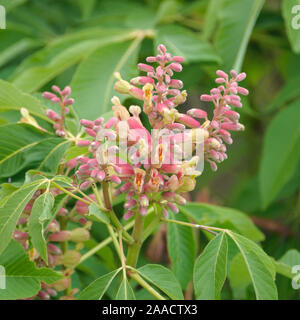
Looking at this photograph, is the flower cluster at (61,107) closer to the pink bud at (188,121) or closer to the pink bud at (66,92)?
the pink bud at (66,92)

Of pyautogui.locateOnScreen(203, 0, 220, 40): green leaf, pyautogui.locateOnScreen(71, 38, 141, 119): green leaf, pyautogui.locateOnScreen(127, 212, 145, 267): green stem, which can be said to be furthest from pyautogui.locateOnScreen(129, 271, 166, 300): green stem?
pyautogui.locateOnScreen(203, 0, 220, 40): green leaf

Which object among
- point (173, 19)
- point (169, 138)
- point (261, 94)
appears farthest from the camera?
point (261, 94)

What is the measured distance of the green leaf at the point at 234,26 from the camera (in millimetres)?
1155

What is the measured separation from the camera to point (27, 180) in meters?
0.67

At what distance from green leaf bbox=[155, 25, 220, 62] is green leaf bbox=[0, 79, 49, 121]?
42 cm

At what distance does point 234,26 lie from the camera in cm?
117

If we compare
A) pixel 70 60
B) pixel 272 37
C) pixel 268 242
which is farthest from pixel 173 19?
pixel 268 242

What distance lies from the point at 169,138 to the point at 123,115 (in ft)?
0.22

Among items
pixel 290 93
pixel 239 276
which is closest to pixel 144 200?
pixel 239 276

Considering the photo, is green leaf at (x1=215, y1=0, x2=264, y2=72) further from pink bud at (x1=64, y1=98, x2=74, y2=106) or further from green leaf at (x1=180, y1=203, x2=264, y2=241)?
pink bud at (x1=64, y1=98, x2=74, y2=106)

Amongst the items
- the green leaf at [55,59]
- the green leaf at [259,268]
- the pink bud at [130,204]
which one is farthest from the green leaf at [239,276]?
the green leaf at [55,59]

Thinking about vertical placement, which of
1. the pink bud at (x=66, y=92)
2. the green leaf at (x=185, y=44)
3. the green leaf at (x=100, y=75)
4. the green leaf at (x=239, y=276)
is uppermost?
the green leaf at (x=185, y=44)
